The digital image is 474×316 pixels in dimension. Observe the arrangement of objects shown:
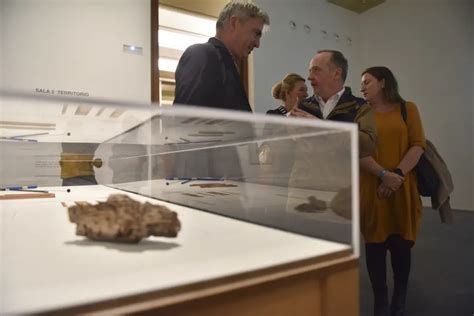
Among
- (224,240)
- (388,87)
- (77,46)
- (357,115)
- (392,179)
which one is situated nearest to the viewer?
(224,240)

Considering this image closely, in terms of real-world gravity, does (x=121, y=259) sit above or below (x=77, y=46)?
below

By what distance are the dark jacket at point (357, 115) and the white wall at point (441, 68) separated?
97.6 inches

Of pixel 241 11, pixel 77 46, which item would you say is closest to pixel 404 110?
pixel 241 11

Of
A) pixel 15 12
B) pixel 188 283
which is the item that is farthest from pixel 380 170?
pixel 15 12

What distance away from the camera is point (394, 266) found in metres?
1.39

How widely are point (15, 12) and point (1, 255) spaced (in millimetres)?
2021

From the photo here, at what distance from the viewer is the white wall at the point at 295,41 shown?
3.00m

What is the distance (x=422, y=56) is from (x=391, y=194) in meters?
2.49

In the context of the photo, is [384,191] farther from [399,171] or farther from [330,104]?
[330,104]

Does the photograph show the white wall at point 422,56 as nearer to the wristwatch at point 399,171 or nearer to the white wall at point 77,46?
the white wall at point 77,46

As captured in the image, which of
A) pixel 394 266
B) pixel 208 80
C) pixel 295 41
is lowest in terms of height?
pixel 394 266

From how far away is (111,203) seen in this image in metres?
0.61

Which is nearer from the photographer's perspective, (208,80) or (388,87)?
(208,80)

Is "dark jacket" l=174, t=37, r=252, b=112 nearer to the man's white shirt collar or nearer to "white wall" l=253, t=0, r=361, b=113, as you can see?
the man's white shirt collar
